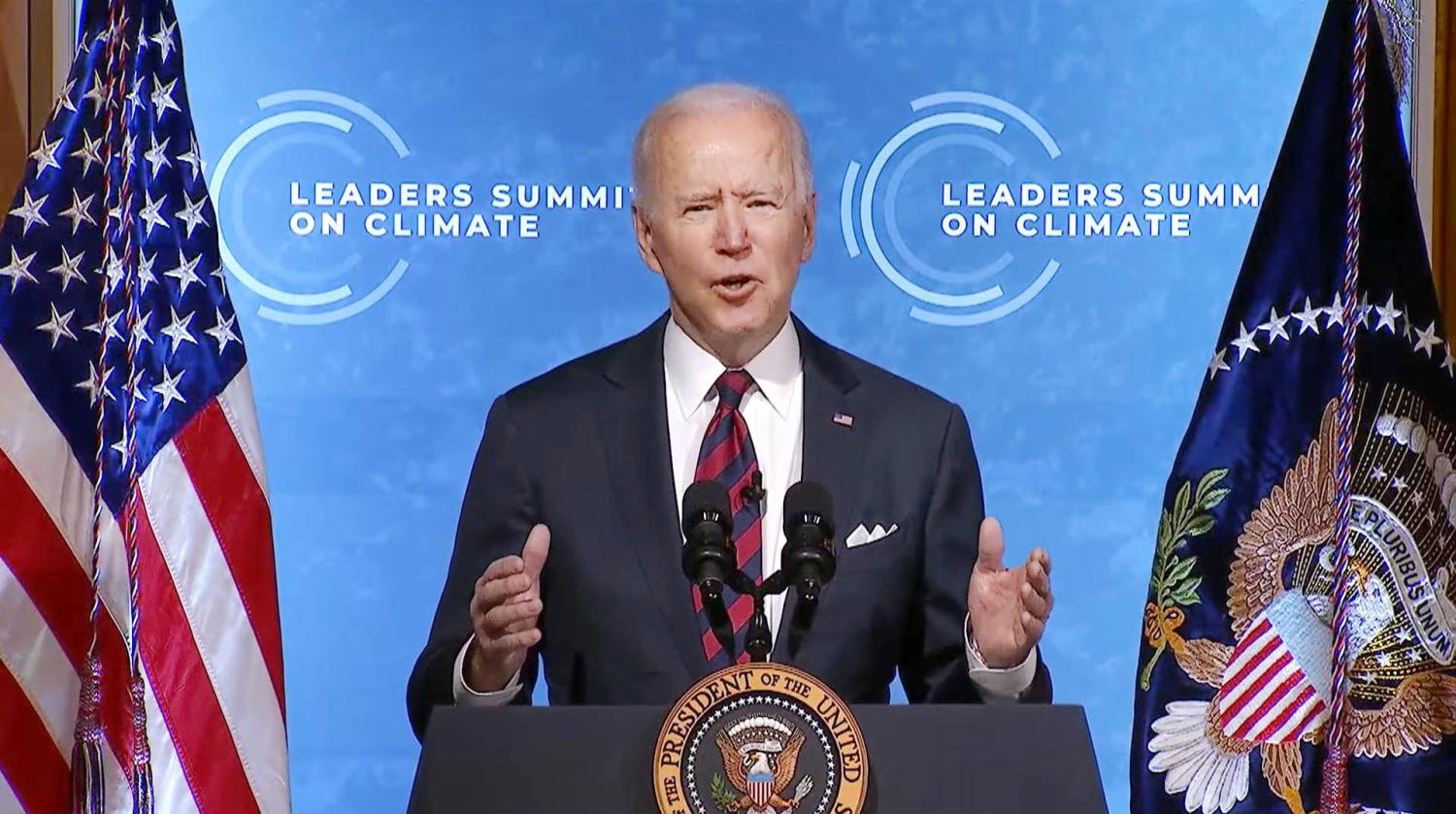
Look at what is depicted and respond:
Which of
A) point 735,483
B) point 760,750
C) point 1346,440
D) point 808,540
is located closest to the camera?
point 760,750

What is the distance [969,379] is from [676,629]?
1.17 meters

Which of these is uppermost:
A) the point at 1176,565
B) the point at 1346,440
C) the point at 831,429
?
the point at 831,429

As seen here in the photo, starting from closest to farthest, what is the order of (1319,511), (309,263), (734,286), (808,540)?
(808,540) < (1319,511) < (734,286) < (309,263)

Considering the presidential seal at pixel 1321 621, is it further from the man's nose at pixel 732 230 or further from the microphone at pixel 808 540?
the microphone at pixel 808 540

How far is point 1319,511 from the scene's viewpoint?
144 inches

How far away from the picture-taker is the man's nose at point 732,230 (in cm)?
383

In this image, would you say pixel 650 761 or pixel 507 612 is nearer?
pixel 650 761

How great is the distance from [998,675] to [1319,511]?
725 millimetres

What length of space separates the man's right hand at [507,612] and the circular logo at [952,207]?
1508 mm

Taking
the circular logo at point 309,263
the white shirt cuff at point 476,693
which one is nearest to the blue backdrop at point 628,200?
the circular logo at point 309,263

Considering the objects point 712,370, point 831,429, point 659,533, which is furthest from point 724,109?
point 659,533

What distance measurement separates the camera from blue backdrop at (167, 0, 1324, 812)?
4.54m

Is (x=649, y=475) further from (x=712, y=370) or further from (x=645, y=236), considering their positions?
(x=645, y=236)

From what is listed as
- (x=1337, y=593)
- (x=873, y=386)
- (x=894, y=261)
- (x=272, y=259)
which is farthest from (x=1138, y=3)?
(x=272, y=259)
